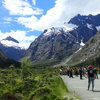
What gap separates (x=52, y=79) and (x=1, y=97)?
6812mm

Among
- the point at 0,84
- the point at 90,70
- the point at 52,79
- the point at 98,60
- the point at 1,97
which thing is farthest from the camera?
the point at 98,60

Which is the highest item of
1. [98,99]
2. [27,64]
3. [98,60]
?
[98,60]

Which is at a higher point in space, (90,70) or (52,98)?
(90,70)

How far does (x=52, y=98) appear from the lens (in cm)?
588

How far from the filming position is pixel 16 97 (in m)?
5.95

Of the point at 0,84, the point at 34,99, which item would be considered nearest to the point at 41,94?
the point at 34,99

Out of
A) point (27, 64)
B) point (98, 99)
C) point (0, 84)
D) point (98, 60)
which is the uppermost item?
point (98, 60)

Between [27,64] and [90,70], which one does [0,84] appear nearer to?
[27,64]

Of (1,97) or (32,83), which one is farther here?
(32,83)

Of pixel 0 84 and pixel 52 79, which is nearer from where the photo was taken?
pixel 0 84

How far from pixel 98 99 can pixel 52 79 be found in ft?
9.94

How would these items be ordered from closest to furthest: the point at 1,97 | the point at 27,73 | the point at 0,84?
1. the point at 1,97
2. the point at 0,84
3. the point at 27,73

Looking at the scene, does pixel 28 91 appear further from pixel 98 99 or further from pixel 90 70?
pixel 90 70

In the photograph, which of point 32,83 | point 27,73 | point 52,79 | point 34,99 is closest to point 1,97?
point 34,99
